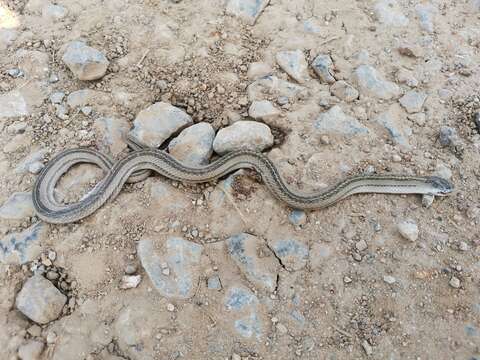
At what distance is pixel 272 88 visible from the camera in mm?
5258

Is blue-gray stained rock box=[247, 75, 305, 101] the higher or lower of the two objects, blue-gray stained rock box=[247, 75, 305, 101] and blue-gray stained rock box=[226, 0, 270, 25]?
the lower

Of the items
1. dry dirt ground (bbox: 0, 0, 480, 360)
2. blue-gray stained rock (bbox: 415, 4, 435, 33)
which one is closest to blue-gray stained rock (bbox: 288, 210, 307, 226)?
dry dirt ground (bbox: 0, 0, 480, 360)

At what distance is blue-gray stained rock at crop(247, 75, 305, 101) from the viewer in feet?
17.1

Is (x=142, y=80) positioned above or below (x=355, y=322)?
above

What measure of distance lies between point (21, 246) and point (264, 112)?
3.04m

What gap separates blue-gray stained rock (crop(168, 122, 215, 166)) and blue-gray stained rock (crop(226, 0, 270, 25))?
1.88 metres

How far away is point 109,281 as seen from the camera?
4109 millimetres

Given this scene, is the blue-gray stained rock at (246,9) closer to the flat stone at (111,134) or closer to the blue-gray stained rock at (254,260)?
the flat stone at (111,134)

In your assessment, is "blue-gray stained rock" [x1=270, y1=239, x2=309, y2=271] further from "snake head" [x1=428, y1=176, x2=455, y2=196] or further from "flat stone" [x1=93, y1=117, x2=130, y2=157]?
"flat stone" [x1=93, y1=117, x2=130, y2=157]

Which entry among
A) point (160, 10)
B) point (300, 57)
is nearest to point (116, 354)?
point (300, 57)

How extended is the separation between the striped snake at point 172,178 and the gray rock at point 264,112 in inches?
21.6

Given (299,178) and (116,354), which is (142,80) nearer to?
(299,178)

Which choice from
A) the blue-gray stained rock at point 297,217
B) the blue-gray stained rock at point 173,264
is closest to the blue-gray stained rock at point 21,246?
the blue-gray stained rock at point 173,264

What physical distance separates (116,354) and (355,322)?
2186 millimetres
